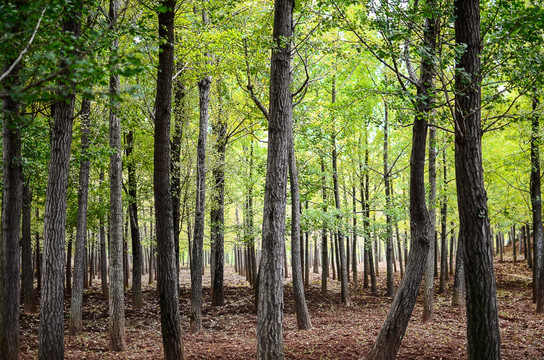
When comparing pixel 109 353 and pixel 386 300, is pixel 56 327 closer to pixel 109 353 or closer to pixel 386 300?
pixel 109 353

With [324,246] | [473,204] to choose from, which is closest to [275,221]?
[473,204]

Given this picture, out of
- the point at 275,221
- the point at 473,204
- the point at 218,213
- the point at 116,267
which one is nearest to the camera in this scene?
the point at 473,204

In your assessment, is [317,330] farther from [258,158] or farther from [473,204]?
[258,158]

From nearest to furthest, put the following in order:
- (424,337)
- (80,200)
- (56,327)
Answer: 1. (56,327)
2. (424,337)
3. (80,200)

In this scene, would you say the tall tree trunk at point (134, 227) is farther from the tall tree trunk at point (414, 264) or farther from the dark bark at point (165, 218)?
the tall tree trunk at point (414, 264)

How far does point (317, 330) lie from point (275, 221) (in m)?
6.12

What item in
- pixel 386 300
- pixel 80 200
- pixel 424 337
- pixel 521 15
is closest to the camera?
pixel 521 15

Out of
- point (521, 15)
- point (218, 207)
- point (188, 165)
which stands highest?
point (521, 15)

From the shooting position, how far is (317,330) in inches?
419

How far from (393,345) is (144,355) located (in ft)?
16.9

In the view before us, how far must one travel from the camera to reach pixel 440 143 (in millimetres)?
12977

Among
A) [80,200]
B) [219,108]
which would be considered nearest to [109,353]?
[80,200]

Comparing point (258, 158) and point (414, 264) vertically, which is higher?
point (258, 158)

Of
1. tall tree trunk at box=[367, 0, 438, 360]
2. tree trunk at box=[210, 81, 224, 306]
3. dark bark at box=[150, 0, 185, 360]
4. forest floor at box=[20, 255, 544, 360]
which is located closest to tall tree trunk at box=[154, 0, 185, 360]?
dark bark at box=[150, 0, 185, 360]
